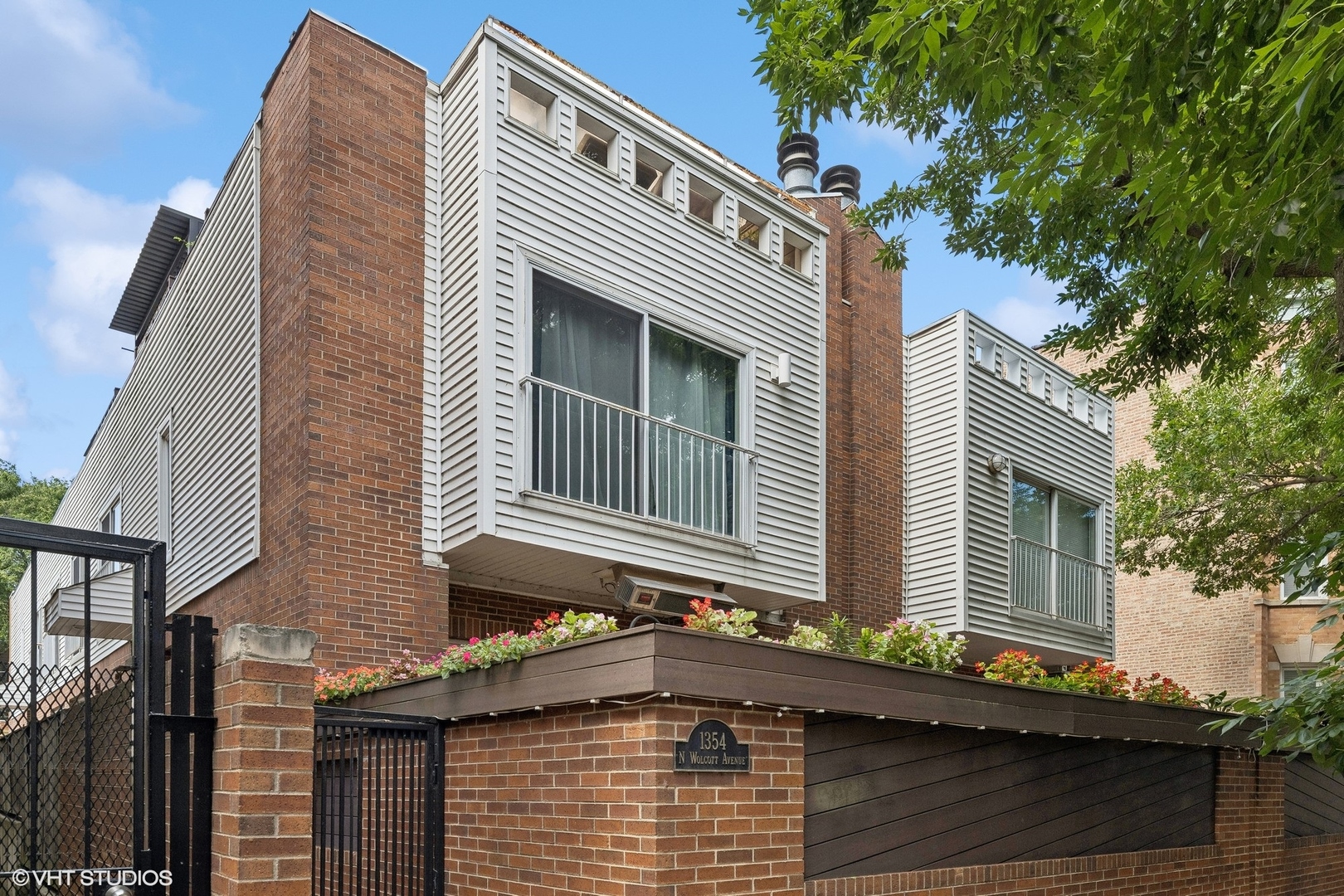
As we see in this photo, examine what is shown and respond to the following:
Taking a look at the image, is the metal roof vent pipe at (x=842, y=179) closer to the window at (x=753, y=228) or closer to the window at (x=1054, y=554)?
the window at (x=1054, y=554)

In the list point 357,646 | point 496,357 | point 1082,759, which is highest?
point 496,357

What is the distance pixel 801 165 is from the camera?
18484mm

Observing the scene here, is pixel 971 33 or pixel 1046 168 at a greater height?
pixel 971 33

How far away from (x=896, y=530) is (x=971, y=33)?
1042 centimetres

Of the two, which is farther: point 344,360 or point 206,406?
point 206,406

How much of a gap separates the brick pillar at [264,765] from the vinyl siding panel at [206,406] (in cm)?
655

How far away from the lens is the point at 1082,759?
955 cm

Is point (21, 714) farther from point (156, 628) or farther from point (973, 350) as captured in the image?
point (973, 350)

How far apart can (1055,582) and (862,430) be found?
4.17 metres

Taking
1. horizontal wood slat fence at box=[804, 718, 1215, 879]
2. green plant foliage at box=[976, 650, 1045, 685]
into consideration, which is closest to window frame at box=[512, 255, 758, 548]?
green plant foliage at box=[976, 650, 1045, 685]

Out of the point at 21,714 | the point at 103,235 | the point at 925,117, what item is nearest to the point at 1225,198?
the point at 925,117

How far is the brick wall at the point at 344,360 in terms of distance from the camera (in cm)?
998

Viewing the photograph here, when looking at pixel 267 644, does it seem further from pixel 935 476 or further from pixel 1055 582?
pixel 1055 582

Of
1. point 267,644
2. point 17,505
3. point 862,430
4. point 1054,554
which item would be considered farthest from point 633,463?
point 17,505
